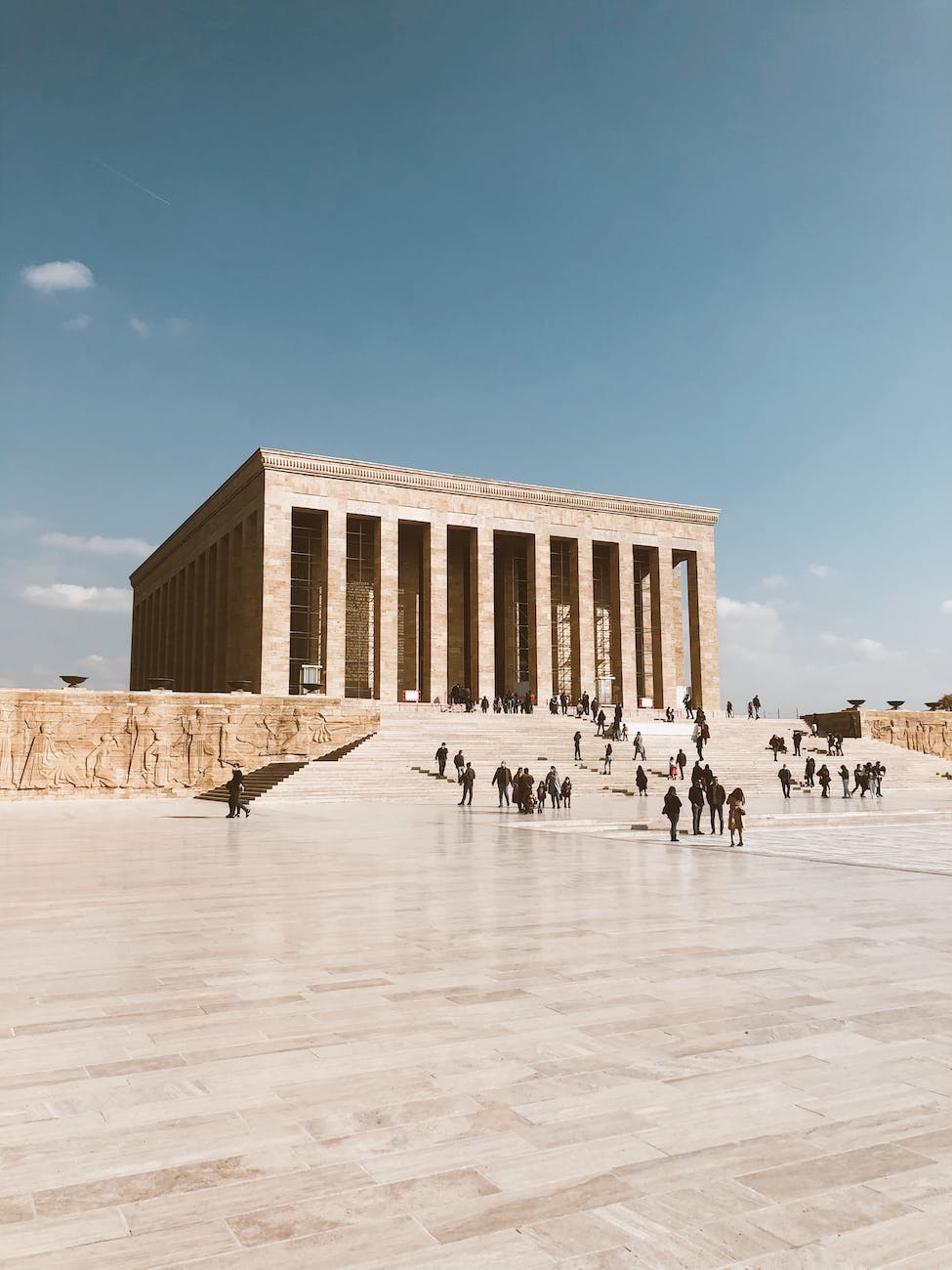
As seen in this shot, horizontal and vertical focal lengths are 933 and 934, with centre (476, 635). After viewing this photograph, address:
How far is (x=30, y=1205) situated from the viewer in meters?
2.40

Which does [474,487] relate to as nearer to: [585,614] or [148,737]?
[585,614]

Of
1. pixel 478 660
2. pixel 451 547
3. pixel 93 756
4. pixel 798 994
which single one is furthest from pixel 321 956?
pixel 451 547

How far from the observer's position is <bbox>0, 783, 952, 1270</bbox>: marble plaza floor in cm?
226

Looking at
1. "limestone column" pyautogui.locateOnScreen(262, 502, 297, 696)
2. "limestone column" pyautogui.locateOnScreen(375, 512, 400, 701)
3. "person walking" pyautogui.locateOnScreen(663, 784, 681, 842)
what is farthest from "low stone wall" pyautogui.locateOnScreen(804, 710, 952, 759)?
"person walking" pyautogui.locateOnScreen(663, 784, 681, 842)

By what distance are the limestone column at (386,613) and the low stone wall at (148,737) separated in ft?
25.8

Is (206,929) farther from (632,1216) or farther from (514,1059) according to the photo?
(632,1216)

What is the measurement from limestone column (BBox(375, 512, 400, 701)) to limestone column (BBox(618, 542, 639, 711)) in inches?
433

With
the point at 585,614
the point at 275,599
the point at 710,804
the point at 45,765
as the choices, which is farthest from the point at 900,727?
the point at 45,765

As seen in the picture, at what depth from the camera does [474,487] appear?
4091 centimetres

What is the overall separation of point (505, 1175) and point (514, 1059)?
100 centimetres

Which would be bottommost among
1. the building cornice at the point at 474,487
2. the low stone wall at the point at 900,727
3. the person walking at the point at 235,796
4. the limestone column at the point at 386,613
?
the person walking at the point at 235,796

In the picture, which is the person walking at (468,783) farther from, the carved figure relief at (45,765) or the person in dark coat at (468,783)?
the carved figure relief at (45,765)

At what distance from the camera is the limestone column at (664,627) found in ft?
143

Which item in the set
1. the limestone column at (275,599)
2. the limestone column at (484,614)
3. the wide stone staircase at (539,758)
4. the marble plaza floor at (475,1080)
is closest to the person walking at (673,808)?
the wide stone staircase at (539,758)
